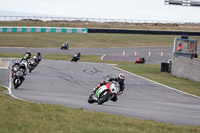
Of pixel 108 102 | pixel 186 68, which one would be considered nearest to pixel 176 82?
pixel 186 68

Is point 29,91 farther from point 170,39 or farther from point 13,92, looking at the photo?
point 170,39

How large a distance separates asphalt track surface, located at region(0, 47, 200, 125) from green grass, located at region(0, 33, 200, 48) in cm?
2735

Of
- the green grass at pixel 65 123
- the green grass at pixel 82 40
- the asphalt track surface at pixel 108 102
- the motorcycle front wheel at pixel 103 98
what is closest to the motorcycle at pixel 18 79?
the asphalt track surface at pixel 108 102

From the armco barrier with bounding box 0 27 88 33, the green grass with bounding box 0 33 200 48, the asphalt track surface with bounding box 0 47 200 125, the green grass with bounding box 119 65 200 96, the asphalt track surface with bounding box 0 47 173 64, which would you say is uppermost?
the armco barrier with bounding box 0 27 88 33

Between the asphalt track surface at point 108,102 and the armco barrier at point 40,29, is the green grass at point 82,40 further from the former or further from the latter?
the asphalt track surface at point 108,102

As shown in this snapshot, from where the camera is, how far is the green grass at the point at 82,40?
59.6m

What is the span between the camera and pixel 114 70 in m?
32.0

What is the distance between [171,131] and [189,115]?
14.4ft

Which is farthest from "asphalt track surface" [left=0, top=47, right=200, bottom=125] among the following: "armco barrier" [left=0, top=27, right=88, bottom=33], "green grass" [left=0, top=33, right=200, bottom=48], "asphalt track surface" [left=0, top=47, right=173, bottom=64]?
"armco barrier" [left=0, top=27, right=88, bottom=33]

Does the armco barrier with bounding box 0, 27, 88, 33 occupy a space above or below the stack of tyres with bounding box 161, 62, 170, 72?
above

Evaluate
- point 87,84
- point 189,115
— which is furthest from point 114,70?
point 189,115

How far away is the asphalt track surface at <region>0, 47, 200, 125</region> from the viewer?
1436 cm

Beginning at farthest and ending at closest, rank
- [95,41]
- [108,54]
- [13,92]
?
[95,41] → [108,54] → [13,92]

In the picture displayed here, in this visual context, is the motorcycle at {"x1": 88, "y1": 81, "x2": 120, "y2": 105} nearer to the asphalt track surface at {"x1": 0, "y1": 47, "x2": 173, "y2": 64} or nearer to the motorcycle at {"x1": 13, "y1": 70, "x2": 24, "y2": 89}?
the motorcycle at {"x1": 13, "y1": 70, "x2": 24, "y2": 89}
